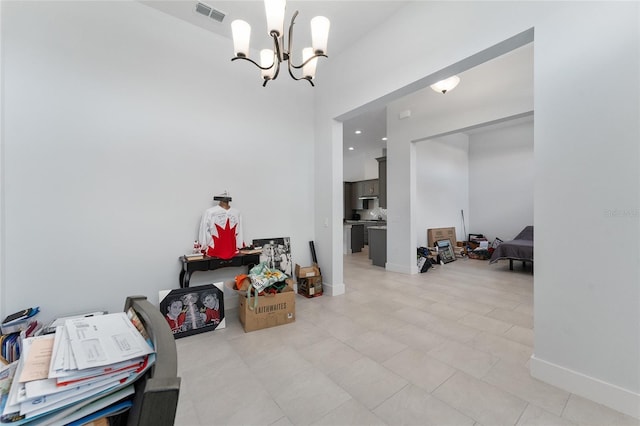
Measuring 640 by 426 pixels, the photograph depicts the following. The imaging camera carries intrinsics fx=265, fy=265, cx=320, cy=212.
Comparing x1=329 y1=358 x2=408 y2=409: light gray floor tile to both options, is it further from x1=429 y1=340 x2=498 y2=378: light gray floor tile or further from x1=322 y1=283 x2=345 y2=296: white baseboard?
x1=322 y1=283 x2=345 y2=296: white baseboard

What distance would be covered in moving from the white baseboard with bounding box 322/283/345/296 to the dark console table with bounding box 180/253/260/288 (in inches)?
48.8

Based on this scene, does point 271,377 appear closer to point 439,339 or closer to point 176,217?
point 439,339

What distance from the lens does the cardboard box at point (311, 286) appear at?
399 centimetres

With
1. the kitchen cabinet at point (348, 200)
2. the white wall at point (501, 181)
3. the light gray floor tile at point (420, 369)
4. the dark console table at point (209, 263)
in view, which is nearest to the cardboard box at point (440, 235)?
the white wall at point (501, 181)

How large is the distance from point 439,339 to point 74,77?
457 centimetres

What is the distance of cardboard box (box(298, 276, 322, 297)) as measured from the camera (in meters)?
3.99

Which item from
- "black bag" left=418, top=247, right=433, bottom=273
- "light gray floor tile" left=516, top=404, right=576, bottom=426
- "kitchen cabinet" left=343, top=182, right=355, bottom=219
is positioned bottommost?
"light gray floor tile" left=516, top=404, right=576, bottom=426

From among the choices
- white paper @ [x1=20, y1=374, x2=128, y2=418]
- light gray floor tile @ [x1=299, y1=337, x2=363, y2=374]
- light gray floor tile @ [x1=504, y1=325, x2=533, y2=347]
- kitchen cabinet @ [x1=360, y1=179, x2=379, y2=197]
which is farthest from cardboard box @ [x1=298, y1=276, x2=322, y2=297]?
kitchen cabinet @ [x1=360, y1=179, x2=379, y2=197]

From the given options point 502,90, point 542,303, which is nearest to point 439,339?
point 542,303

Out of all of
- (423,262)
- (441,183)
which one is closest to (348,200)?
(441,183)

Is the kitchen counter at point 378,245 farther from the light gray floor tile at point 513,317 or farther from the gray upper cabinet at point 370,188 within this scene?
the gray upper cabinet at point 370,188

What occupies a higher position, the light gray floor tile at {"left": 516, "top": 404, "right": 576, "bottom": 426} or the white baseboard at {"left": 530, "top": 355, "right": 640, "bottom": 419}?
the white baseboard at {"left": 530, "top": 355, "right": 640, "bottom": 419}

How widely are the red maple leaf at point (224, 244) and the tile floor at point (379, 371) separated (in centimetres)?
82

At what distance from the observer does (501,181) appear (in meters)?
7.37
